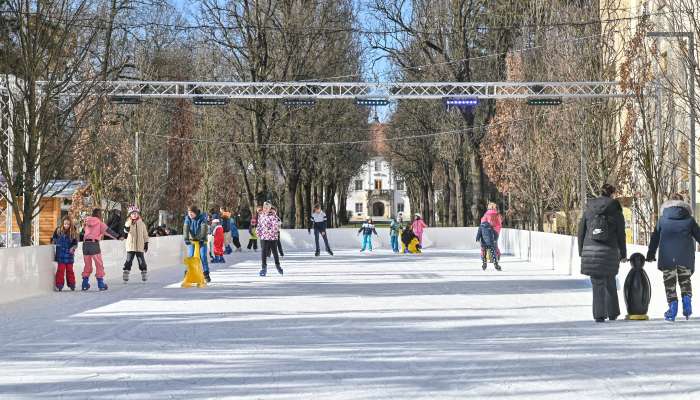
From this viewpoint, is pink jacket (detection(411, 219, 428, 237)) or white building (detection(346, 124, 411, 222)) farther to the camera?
white building (detection(346, 124, 411, 222))

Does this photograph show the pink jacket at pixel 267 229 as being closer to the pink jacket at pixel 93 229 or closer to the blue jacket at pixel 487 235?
the pink jacket at pixel 93 229

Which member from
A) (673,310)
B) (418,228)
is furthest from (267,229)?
(418,228)

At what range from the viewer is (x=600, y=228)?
14727 millimetres

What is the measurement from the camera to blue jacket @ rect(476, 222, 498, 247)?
2906cm

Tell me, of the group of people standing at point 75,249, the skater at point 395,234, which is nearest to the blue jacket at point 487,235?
the group of people standing at point 75,249

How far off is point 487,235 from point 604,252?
569 inches

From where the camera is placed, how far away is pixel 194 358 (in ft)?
37.2

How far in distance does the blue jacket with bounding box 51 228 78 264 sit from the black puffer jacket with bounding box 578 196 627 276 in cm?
1086

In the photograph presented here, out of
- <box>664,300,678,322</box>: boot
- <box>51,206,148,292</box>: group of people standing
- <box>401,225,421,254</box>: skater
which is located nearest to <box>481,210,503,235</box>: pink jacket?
<box>51,206,148,292</box>: group of people standing

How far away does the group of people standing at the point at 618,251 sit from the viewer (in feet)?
48.0

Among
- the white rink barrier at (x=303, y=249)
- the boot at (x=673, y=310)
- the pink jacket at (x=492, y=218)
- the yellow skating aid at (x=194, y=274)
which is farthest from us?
the pink jacket at (x=492, y=218)

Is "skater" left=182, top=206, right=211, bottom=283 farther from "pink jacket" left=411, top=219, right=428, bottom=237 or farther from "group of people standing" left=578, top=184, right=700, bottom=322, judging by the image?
"pink jacket" left=411, top=219, right=428, bottom=237

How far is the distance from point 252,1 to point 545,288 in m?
33.6

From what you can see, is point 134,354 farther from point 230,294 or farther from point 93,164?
point 93,164
